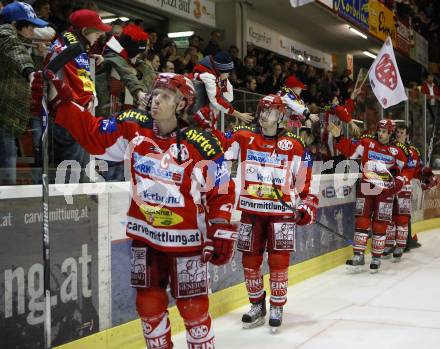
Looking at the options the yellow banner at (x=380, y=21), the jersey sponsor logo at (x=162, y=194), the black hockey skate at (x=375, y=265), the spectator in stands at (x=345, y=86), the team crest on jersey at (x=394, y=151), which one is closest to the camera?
the jersey sponsor logo at (x=162, y=194)

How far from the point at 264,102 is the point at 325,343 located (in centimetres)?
191

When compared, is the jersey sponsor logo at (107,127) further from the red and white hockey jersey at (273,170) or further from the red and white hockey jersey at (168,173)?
the red and white hockey jersey at (273,170)

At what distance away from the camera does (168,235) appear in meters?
2.96

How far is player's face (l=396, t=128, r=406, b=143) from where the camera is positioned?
802cm

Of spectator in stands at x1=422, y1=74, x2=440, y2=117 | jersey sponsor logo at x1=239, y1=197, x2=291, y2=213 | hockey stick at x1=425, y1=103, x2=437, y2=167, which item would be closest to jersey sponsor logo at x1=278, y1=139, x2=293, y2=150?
jersey sponsor logo at x1=239, y1=197, x2=291, y2=213

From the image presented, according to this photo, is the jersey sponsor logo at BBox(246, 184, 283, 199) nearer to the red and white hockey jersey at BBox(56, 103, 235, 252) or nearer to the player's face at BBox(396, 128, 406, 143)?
the red and white hockey jersey at BBox(56, 103, 235, 252)

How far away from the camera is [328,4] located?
11.7 metres

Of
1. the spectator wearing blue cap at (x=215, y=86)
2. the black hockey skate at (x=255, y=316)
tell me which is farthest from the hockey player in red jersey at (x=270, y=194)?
the spectator wearing blue cap at (x=215, y=86)

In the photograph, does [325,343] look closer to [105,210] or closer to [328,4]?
[105,210]

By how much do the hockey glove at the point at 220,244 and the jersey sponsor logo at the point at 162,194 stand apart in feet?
0.74

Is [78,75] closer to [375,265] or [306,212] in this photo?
[306,212]

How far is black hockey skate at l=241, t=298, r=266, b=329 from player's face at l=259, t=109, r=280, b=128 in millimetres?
1477

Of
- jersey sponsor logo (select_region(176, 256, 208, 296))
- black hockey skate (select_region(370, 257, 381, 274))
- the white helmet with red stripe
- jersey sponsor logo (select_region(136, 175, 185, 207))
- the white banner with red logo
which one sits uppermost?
the white banner with red logo

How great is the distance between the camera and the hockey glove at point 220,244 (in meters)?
2.85
